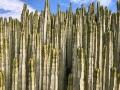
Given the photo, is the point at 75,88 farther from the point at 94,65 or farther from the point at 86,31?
the point at 86,31

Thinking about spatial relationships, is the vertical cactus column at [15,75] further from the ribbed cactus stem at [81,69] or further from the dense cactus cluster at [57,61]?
the ribbed cactus stem at [81,69]

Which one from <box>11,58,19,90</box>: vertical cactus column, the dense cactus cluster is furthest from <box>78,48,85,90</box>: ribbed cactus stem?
<box>11,58,19,90</box>: vertical cactus column

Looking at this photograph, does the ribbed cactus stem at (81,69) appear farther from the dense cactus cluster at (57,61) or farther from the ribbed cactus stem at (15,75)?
the ribbed cactus stem at (15,75)

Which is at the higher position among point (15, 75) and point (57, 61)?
point (57, 61)

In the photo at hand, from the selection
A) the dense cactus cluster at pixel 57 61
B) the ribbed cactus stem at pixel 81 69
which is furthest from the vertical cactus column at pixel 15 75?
the ribbed cactus stem at pixel 81 69

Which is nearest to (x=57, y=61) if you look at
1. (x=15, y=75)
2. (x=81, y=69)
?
(x=81, y=69)

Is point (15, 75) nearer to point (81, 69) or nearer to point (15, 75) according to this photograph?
point (15, 75)

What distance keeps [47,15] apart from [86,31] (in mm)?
3500

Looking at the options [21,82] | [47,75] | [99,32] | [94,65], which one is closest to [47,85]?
[47,75]

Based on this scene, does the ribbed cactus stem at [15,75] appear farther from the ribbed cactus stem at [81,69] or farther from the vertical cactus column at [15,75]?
the ribbed cactus stem at [81,69]

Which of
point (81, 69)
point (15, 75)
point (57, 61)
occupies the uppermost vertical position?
point (57, 61)

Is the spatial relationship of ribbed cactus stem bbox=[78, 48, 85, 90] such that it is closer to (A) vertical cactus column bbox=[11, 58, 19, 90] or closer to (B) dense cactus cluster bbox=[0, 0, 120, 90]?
(B) dense cactus cluster bbox=[0, 0, 120, 90]

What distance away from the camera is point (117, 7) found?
11.8 metres

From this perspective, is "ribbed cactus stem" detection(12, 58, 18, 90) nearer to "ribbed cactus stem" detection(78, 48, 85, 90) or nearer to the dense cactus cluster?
the dense cactus cluster
